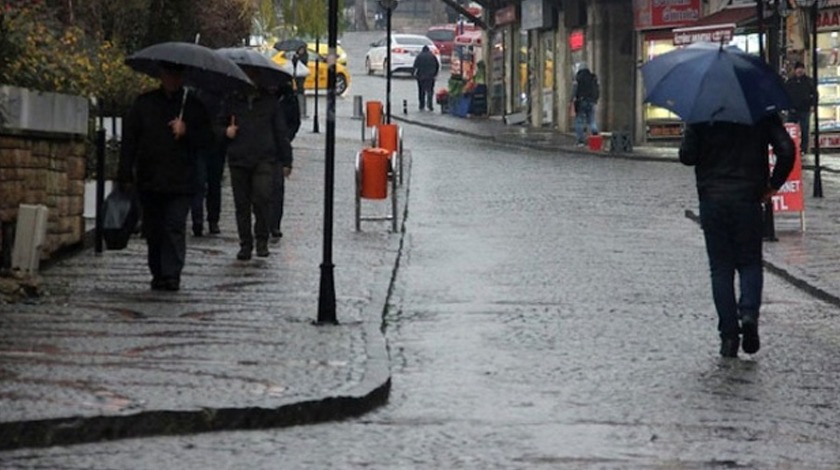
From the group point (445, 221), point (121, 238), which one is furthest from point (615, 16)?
point (121, 238)

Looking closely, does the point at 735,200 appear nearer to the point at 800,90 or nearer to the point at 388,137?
the point at 388,137

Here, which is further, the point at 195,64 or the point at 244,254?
the point at 244,254

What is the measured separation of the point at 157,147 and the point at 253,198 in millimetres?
3120

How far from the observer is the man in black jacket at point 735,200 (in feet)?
41.8

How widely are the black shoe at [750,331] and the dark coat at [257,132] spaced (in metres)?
6.90

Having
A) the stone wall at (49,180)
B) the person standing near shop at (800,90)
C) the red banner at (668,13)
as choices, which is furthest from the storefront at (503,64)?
the stone wall at (49,180)

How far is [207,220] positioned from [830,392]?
427 inches

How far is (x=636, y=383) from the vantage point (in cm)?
1172

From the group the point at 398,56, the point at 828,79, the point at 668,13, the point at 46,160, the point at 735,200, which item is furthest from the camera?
the point at 398,56

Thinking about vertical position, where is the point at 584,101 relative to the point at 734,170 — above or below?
above

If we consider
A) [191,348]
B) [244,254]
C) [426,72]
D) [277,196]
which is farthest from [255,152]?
[426,72]

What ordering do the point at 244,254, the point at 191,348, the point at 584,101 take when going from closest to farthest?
the point at 191,348 < the point at 244,254 < the point at 584,101

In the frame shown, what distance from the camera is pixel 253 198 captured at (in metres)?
18.6

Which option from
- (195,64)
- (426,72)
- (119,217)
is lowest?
(119,217)
